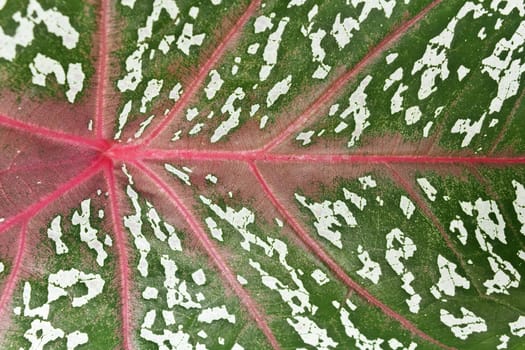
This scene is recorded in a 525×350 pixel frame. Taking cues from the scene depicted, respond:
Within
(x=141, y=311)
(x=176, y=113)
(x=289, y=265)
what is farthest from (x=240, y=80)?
(x=141, y=311)

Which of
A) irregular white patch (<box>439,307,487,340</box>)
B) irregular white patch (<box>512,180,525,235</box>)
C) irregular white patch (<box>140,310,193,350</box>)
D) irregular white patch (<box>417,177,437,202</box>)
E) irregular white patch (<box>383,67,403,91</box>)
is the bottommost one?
irregular white patch (<box>439,307,487,340</box>)

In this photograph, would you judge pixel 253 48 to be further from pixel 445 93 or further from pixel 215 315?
pixel 215 315

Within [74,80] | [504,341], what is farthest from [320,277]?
[74,80]

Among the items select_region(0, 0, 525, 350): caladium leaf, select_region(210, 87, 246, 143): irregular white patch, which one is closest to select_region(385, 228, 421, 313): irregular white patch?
select_region(0, 0, 525, 350): caladium leaf

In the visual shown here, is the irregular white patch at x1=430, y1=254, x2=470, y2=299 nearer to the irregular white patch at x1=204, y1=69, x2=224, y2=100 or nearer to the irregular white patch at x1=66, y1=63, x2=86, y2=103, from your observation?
the irregular white patch at x1=204, y1=69, x2=224, y2=100

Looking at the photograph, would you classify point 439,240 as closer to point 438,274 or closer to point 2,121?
point 438,274

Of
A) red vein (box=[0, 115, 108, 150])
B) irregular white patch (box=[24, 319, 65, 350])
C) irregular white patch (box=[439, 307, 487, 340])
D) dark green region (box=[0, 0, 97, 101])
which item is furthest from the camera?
irregular white patch (box=[439, 307, 487, 340])

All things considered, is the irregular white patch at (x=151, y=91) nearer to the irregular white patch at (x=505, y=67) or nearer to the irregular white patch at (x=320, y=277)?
the irregular white patch at (x=320, y=277)

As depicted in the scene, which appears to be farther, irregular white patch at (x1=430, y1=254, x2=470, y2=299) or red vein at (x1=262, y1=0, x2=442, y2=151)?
irregular white patch at (x1=430, y1=254, x2=470, y2=299)
